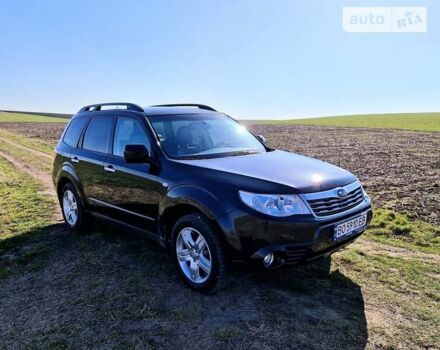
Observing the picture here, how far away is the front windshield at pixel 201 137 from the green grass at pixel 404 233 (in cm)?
239

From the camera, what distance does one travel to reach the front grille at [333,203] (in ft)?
11.8

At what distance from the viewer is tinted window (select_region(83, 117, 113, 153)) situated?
17.7 feet

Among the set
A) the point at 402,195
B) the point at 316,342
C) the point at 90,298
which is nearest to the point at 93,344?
the point at 90,298

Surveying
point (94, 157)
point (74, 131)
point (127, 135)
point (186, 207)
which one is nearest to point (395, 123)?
point (74, 131)

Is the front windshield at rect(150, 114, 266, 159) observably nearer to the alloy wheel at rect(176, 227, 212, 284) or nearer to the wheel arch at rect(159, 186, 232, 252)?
the wheel arch at rect(159, 186, 232, 252)

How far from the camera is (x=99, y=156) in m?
5.40

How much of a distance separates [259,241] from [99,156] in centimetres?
288

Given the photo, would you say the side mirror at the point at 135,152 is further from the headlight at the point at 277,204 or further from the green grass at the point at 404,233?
the green grass at the point at 404,233

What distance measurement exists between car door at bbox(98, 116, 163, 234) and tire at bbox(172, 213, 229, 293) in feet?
1.54

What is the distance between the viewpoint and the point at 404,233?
604cm

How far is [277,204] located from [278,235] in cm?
27

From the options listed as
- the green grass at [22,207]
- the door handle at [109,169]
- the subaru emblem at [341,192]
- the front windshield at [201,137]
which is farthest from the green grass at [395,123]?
the door handle at [109,169]

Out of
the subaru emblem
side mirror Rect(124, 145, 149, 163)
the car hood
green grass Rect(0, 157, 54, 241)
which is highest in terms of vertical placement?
side mirror Rect(124, 145, 149, 163)

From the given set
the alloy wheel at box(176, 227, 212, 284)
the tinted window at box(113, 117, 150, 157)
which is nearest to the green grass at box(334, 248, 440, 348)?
the alloy wheel at box(176, 227, 212, 284)
